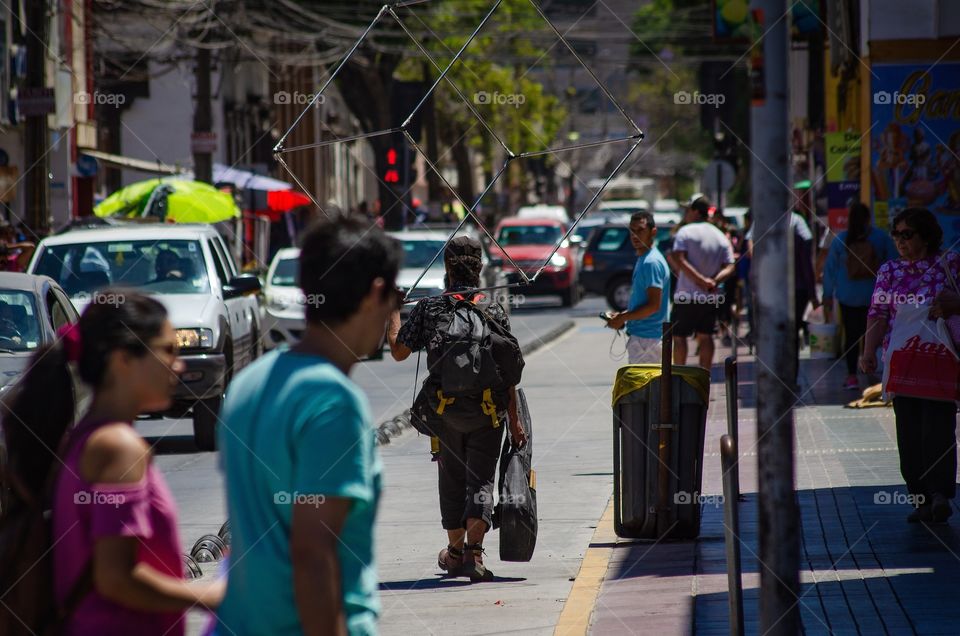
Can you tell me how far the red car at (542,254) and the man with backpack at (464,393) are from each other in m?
22.9

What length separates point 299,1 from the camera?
42.8 metres

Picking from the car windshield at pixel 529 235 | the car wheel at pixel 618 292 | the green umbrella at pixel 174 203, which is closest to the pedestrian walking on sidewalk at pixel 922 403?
the green umbrella at pixel 174 203

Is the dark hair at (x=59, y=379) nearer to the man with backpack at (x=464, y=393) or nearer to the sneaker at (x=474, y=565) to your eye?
the man with backpack at (x=464, y=393)

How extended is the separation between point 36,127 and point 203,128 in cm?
971

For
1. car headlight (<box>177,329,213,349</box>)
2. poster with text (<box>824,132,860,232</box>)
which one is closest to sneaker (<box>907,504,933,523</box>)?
car headlight (<box>177,329,213,349</box>)

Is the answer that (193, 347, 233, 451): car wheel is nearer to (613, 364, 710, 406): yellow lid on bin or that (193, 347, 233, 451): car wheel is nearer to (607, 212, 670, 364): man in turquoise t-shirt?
(607, 212, 670, 364): man in turquoise t-shirt

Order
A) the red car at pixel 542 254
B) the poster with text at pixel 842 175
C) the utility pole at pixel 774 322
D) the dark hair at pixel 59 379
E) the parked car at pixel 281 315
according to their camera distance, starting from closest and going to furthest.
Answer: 1. the dark hair at pixel 59 379
2. the utility pole at pixel 774 322
3. the poster with text at pixel 842 175
4. the parked car at pixel 281 315
5. the red car at pixel 542 254

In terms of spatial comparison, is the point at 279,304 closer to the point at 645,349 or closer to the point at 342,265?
the point at 645,349

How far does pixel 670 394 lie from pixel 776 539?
11.9 feet

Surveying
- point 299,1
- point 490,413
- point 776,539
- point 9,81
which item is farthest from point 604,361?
point 299,1

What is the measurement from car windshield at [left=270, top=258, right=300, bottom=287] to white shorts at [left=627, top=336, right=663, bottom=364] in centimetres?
1221

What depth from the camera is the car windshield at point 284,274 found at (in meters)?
22.8

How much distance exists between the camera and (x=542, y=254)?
3519 cm

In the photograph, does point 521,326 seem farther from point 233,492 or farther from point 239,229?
point 233,492
